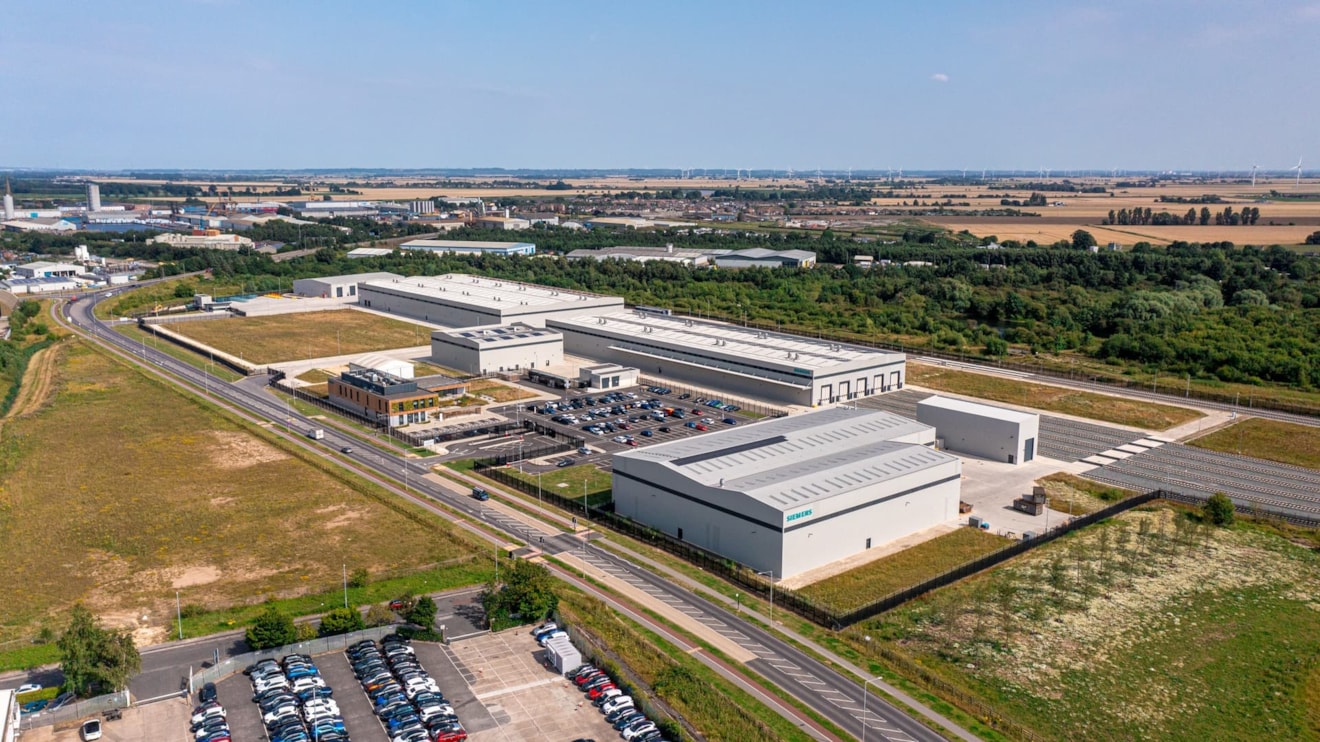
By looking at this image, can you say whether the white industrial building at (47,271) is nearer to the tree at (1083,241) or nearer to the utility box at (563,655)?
the utility box at (563,655)

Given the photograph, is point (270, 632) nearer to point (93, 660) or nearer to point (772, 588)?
point (93, 660)

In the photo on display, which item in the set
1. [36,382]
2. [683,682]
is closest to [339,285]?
[36,382]

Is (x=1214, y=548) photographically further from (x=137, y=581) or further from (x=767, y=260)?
(x=767, y=260)

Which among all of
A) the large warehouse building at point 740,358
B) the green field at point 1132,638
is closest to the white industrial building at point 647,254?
the large warehouse building at point 740,358

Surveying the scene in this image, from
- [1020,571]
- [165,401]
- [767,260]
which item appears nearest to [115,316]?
[165,401]

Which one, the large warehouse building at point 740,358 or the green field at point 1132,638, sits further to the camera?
the large warehouse building at point 740,358

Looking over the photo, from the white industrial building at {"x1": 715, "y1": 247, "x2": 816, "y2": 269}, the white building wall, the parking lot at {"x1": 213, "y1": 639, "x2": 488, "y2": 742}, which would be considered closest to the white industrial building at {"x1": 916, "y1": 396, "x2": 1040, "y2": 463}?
the white building wall

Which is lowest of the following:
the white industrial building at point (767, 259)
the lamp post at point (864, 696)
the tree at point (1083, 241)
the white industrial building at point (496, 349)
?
the lamp post at point (864, 696)

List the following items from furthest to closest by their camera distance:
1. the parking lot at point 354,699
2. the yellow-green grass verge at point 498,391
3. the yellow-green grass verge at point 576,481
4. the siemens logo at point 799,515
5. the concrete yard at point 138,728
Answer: the yellow-green grass verge at point 498,391 < the yellow-green grass verge at point 576,481 < the siemens logo at point 799,515 < the parking lot at point 354,699 < the concrete yard at point 138,728
